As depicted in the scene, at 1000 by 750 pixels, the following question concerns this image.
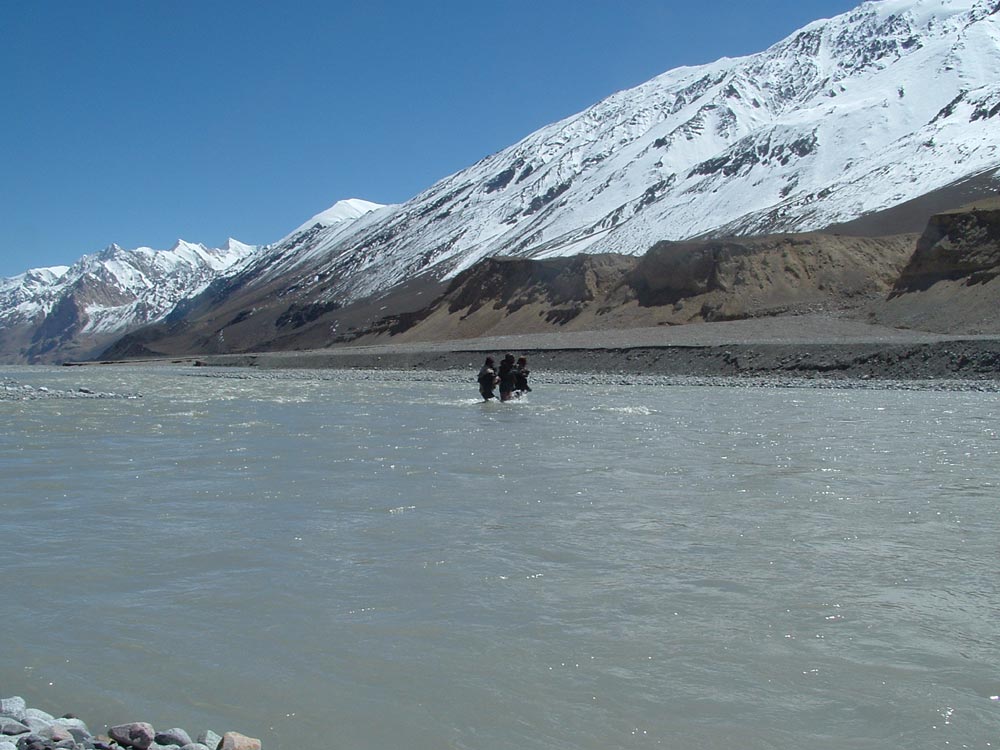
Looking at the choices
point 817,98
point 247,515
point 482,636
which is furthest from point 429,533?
point 817,98

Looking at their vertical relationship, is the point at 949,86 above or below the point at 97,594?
above

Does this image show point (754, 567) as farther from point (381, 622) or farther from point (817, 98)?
point (817, 98)

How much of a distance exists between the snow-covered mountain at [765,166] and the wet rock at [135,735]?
4166 inches

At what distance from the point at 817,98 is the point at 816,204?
245 feet

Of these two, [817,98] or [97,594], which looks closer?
[97,594]

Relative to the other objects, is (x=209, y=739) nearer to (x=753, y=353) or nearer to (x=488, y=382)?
(x=488, y=382)

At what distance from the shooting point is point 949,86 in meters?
147

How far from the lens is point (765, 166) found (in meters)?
138

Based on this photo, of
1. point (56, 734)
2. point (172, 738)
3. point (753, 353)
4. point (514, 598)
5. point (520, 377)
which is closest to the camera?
point (56, 734)

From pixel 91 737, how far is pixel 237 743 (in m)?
Answer: 0.73

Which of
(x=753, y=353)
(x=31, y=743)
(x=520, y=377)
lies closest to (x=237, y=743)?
(x=31, y=743)

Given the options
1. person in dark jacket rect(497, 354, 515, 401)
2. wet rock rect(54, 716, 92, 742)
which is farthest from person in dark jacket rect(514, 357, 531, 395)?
wet rock rect(54, 716, 92, 742)

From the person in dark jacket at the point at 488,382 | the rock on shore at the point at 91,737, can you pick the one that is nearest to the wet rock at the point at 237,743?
the rock on shore at the point at 91,737

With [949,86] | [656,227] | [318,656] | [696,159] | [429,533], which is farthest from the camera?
[696,159]
